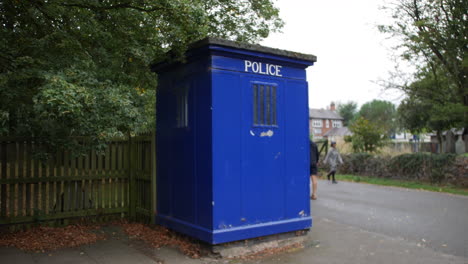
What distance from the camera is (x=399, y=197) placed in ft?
38.5

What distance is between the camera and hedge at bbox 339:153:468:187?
1369 centimetres

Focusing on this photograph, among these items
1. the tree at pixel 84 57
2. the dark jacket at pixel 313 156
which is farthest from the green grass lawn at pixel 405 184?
the tree at pixel 84 57

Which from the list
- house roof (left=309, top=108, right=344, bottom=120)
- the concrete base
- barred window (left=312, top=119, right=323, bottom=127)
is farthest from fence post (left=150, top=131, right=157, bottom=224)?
barred window (left=312, top=119, right=323, bottom=127)

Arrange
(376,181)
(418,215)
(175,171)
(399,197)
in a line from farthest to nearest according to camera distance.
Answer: (376,181) < (399,197) < (418,215) < (175,171)

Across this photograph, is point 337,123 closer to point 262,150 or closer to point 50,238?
point 262,150

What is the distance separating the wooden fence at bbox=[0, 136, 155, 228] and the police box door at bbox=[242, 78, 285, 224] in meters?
2.22

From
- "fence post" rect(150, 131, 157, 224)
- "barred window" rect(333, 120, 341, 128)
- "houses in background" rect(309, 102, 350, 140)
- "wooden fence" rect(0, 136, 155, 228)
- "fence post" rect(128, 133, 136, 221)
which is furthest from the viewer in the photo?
"barred window" rect(333, 120, 341, 128)

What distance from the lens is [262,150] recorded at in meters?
5.82

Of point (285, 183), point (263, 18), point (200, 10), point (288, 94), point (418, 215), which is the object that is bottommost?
point (418, 215)

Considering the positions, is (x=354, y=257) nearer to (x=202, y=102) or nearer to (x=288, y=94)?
(x=288, y=94)

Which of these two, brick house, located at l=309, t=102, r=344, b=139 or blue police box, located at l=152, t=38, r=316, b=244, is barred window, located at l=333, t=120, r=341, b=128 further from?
blue police box, located at l=152, t=38, r=316, b=244

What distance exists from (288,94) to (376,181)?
1136 cm

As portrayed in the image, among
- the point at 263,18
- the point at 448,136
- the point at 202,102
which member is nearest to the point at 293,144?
the point at 202,102

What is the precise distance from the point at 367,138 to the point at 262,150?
630 inches
